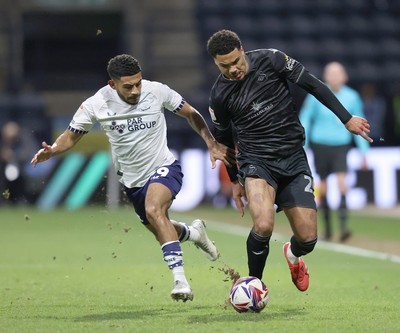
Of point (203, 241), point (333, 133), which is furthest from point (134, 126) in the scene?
point (333, 133)

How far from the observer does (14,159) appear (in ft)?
68.2

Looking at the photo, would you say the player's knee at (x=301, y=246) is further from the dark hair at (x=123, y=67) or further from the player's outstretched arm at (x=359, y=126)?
the dark hair at (x=123, y=67)

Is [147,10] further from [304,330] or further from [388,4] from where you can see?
[304,330]

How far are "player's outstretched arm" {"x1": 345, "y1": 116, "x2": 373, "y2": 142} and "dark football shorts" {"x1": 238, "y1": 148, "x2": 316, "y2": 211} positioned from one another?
1.83 ft

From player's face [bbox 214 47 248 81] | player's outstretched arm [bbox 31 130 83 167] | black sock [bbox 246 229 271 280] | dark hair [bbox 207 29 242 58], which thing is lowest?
black sock [bbox 246 229 271 280]

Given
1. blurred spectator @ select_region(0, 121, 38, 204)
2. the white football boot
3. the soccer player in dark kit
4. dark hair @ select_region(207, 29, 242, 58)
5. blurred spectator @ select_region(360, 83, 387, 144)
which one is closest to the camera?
dark hair @ select_region(207, 29, 242, 58)

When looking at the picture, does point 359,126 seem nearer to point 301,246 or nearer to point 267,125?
point 267,125

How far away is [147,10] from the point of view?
25.4 m

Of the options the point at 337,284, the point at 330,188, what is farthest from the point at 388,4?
the point at 337,284

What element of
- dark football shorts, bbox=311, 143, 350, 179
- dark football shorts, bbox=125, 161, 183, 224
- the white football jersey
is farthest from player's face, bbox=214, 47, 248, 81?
dark football shorts, bbox=311, 143, 350, 179

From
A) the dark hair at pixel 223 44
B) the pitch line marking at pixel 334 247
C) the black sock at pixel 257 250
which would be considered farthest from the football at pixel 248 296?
the pitch line marking at pixel 334 247

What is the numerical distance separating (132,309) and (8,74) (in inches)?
642

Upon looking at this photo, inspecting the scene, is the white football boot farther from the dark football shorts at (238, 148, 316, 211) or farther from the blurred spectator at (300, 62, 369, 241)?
the blurred spectator at (300, 62, 369, 241)

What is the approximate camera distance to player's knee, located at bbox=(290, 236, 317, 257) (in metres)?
8.49
